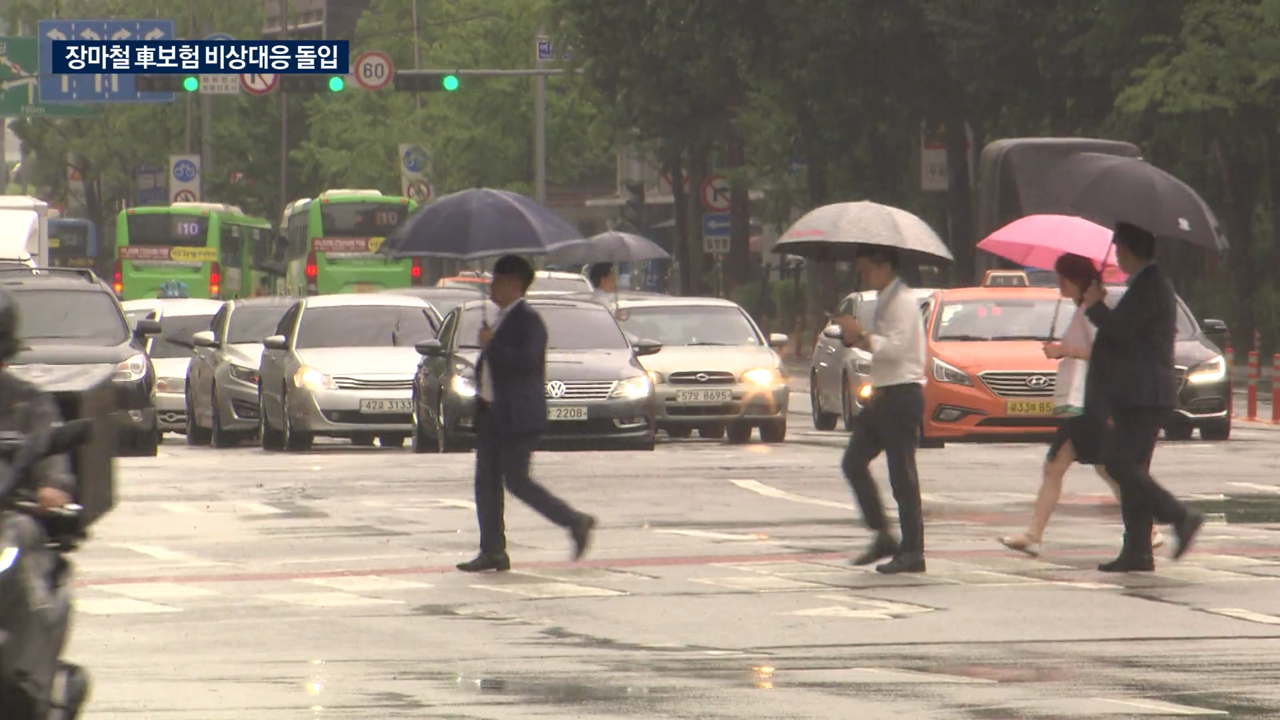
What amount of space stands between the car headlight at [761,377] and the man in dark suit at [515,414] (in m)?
13.0

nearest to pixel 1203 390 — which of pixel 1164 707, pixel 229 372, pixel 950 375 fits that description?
pixel 950 375

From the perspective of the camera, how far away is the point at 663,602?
40.4ft

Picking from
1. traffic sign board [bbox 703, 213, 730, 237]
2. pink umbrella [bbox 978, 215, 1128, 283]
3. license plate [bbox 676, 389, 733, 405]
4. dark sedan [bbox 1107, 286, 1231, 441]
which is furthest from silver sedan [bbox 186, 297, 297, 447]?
traffic sign board [bbox 703, 213, 730, 237]

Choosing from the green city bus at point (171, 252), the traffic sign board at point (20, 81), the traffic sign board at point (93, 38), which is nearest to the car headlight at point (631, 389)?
the traffic sign board at point (93, 38)

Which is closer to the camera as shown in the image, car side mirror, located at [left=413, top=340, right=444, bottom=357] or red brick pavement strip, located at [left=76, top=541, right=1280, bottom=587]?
red brick pavement strip, located at [left=76, top=541, right=1280, bottom=587]

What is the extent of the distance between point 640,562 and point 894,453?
1555mm

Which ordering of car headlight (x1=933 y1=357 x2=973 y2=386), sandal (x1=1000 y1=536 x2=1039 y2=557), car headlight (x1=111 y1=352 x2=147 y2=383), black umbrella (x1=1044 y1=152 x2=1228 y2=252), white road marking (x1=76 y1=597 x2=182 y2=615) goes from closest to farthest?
white road marking (x1=76 y1=597 x2=182 y2=615), sandal (x1=1000 y1=536 x2=1039 y2=557), black umbrella (x1=1044 y1=152 x2=1228 y2=252), car headlight (x1=933 y1=357 x2=973 y2=386), car headlight (x1=111 y1=352 x2=147 y2=383)

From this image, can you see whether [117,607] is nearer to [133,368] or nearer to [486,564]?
[486,564]

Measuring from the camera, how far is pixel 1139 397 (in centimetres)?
1364

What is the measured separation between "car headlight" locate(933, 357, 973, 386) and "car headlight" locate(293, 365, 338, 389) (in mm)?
5809

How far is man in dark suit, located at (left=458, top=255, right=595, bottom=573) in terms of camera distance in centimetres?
1426

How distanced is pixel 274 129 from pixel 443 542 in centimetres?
8453

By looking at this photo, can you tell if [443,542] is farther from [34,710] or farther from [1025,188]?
[1025,188]

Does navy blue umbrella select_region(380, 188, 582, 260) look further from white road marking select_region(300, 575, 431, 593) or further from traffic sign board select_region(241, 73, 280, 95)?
traffic sign board select_region(241, 73, 280, 95)
